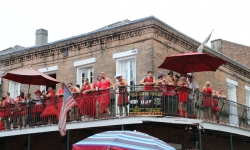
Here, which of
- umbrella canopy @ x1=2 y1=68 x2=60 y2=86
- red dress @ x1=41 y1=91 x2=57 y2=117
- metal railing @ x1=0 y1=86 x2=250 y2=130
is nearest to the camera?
metal railing @ x1=0 y1=86 x2=250 y2=130

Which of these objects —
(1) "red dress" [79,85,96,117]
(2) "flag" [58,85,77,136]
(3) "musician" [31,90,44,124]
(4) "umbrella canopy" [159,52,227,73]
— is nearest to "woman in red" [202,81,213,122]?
(4) "umbrella canopy" [159,52,227,73]

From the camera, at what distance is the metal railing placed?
14.5 meters

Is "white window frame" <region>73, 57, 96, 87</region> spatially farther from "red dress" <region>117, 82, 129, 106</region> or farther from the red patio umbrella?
"red dress" <region>117, 82, 129, 106</region>

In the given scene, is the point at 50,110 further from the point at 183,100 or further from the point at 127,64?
the point at 183,100

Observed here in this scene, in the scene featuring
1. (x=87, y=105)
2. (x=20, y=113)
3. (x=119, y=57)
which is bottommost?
(x=20, y=113)

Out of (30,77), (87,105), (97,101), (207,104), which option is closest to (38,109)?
(30,77)

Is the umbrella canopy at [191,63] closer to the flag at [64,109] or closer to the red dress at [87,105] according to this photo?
the red dress at [87,105]

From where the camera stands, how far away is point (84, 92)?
615 inches

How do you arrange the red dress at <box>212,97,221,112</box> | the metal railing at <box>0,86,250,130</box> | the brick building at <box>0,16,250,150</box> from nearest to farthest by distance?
the metal railing at <box>0,86,250,130</box>, the red dress at <box>212,97,221,112</box>, the brick building at <box>0,16,250,150</box>

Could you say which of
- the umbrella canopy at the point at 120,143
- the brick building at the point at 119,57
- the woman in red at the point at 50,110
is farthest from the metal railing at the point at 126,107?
the umbrella canopy at the point at 120,143

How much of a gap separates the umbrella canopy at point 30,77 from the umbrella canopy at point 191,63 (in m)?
4.53

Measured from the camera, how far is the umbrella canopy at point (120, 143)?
384 inches

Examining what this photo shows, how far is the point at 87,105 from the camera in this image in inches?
607

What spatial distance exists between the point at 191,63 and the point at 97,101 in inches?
145
